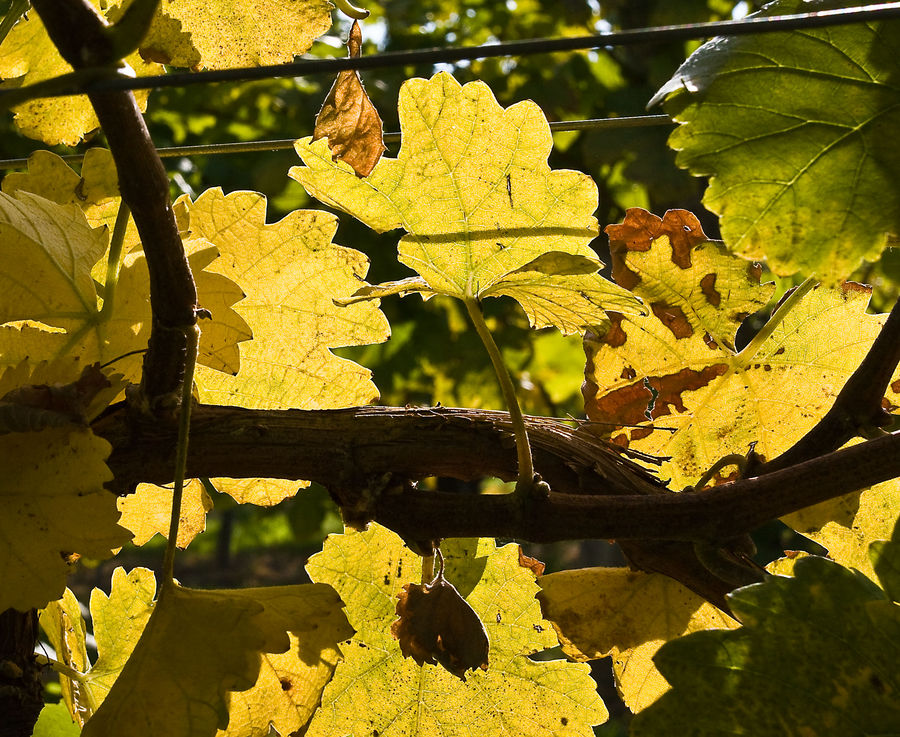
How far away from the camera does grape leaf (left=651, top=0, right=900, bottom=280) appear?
1.50 feet

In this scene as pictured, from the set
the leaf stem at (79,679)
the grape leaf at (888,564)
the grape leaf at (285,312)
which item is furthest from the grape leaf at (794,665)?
the leaf stem at (79,679)

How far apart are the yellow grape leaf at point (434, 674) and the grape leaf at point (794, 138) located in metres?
0.29

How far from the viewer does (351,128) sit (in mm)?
534

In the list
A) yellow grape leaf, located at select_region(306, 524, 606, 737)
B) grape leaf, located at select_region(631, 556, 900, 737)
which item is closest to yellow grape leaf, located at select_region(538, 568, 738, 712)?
yellow grape leaf, located at select_region(306, 524, 606, 737)

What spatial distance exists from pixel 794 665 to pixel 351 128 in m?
0.36

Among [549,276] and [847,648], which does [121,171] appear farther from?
[847,648]

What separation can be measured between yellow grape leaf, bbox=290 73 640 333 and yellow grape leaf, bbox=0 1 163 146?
24 cm

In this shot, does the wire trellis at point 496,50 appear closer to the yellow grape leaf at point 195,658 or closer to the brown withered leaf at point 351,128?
the brown withered leaf at point 351,128

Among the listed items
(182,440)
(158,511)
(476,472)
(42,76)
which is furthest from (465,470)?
(42,76)

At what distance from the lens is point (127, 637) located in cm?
64

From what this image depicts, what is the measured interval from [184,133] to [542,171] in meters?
2.52

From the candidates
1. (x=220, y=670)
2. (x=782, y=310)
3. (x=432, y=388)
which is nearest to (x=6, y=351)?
(x=220, y=670)

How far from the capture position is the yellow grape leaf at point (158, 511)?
0.64m

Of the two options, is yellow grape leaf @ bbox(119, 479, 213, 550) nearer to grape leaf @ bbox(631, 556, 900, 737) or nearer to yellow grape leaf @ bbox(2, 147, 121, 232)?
yellow grape leaf @ bbox(2, 147, 121, 232)
